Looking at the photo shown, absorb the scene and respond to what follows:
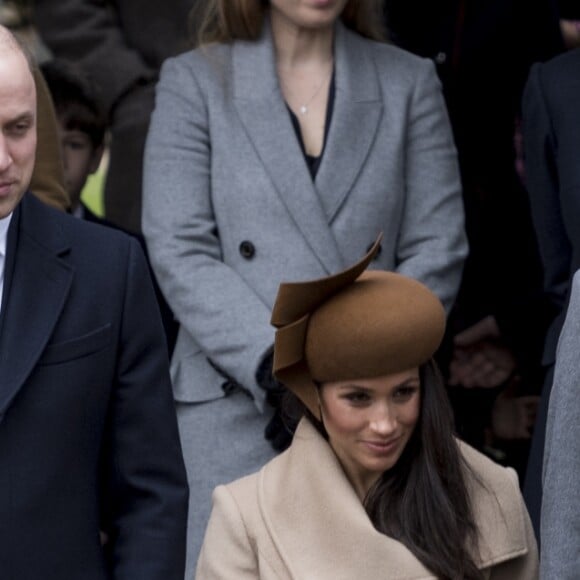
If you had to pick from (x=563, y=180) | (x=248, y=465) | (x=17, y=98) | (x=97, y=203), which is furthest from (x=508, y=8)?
(x=97, y=203)

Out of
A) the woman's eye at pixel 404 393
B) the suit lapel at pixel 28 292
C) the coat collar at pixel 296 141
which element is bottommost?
the woman's eye at pixel 404 393

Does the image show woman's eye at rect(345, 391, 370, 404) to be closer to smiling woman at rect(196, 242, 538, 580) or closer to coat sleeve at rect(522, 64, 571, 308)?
smiling woman at rect(196, 242, 538, 580)

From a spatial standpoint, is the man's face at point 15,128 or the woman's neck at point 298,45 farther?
the woman's neck at point 298,45

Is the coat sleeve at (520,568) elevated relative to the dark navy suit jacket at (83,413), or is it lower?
lower

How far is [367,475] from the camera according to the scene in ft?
14.7

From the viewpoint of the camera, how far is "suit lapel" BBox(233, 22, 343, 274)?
5.10m

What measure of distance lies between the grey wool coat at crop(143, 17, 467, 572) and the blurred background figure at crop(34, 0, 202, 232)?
97 cm

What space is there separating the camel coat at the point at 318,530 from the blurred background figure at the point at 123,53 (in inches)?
79.4

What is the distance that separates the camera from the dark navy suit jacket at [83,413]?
371cm

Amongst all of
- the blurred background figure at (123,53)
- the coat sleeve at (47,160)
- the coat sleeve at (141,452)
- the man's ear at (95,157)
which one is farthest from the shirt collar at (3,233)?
the blurred background figure at (123,53)

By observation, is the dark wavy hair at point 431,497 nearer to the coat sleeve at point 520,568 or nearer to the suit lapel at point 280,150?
the coat sleeve at point 520,568

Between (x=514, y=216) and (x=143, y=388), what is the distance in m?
2.47

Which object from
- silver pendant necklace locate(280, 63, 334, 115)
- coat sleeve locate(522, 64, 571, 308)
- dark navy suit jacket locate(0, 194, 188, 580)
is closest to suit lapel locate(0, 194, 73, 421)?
dark navy suit jacket locate(0, 194, 188, 580)

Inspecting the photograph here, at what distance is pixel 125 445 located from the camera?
12.8 feet
